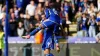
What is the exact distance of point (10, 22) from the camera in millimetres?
14367

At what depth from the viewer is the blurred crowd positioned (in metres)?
14.1

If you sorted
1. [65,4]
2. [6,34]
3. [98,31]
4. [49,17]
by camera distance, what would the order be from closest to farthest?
[49,17] → [6,34] → [98,31] → [65,4]

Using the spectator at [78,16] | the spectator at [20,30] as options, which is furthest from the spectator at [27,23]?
the spectator at [78,16]

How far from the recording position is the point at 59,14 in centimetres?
1379

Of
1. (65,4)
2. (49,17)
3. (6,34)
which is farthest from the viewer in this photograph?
(65,4)

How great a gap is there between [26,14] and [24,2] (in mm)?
859

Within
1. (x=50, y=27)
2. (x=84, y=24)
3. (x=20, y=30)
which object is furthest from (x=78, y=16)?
(x=50, y=27)

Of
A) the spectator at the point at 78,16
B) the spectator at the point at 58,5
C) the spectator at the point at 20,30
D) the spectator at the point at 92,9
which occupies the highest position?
the spectator at the point at 58,5

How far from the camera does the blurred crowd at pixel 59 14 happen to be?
1409 cm

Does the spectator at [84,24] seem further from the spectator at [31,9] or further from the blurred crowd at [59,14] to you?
the spectator at [31,9]

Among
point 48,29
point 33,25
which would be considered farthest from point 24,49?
point 48,29

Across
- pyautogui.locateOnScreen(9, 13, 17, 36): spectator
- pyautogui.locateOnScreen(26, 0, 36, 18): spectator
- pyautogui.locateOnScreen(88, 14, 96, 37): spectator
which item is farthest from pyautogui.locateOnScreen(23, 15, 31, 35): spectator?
pyautogui.locateOnScreen(88, 14, 96, 37): spectator

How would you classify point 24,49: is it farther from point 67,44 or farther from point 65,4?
point 65,4

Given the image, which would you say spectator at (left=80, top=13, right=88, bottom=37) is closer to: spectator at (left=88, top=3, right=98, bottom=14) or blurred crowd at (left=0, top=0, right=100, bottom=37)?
blurred crowd at (left=0, top=0, right=100, bottom=37)
